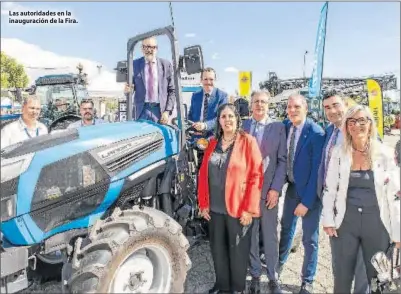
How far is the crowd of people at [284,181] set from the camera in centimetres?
264

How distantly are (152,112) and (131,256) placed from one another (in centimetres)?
151

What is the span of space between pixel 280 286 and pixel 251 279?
306 mm

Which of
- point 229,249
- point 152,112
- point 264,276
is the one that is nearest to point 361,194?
point 229,249

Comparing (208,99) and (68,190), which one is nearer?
(68,190)

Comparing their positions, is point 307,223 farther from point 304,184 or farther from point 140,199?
point 140,199

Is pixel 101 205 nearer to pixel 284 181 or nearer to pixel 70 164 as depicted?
pixel 70 164

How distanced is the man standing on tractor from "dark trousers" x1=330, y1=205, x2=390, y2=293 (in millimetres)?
2681

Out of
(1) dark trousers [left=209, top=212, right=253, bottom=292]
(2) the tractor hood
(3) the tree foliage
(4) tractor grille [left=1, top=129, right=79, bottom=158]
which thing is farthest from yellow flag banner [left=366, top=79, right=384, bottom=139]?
(3) the tree foliage

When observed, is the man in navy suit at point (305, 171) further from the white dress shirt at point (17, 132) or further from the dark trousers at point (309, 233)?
the white dress shirt at point (17, 132)

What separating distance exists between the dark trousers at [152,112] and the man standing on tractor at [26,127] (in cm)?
99

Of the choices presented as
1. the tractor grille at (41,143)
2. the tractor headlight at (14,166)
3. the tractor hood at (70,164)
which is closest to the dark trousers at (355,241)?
the tractor hood at (70,164)

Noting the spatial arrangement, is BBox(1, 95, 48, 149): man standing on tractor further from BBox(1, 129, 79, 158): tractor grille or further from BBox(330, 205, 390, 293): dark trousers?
BBox(330, 205, 390, 293): dark trousers

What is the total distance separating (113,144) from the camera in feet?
9.83

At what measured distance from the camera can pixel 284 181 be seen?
11.1 feet
